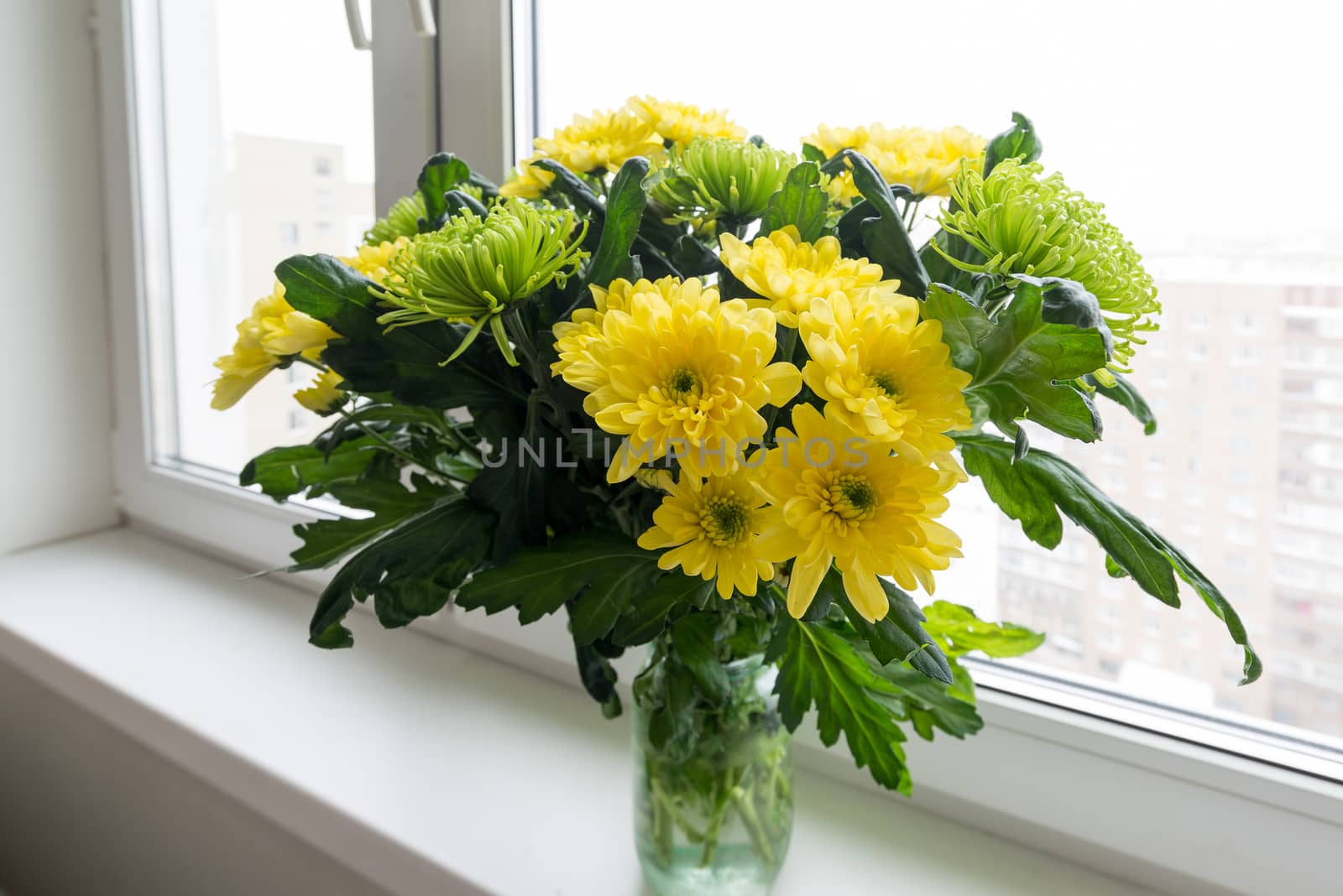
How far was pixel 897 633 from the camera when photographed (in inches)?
14.4

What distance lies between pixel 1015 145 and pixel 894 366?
0.19 meters

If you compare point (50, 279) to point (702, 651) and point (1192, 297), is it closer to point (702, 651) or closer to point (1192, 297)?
point (702, 651)

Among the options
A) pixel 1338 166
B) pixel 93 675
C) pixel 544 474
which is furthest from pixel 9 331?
pixel 1338 166

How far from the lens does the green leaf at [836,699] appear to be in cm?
46

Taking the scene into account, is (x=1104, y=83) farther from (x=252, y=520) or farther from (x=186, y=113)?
(x=186, y=113)

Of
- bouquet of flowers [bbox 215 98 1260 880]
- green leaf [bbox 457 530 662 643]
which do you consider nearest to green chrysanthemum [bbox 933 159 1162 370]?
bouquet of flowers [bbox 215 98 1260 880]

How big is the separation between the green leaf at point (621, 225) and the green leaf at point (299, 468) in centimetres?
22

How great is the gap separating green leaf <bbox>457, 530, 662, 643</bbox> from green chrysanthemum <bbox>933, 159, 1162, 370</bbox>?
0.21m

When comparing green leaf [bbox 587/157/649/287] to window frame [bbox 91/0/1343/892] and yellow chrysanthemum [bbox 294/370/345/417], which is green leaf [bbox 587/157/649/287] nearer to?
yellow chrysanthemum [bbox 294/370/345/417]

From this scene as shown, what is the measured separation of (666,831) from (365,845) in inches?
12.1

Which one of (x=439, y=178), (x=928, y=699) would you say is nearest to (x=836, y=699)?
(x=928, y=699)

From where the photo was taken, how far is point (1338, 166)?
568 mm

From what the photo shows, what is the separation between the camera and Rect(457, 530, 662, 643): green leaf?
0.43 metres

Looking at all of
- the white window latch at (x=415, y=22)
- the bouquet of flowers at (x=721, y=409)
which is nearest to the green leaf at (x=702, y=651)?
the bouquet of flowers at (x=721, y=409)
